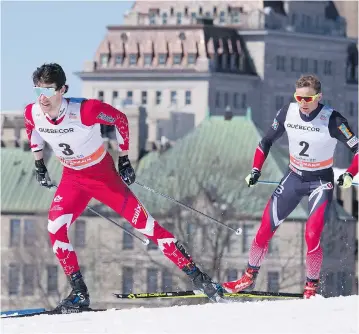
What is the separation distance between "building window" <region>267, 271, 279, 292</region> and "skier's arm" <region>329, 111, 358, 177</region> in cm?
4699

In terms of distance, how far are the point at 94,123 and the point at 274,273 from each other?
2177 inches

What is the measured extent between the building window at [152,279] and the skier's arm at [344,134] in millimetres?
52282

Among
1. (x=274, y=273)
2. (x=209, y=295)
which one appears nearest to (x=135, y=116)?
(x=274, y=273)

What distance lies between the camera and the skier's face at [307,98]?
19.3 m

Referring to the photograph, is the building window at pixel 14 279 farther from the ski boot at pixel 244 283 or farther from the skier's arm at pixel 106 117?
the skier's arm at pixel 106 117

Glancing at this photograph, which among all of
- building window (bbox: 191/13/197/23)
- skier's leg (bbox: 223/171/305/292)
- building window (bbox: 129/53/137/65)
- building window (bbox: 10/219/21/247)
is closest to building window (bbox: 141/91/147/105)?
building window (bbox: 129/53/137/65)

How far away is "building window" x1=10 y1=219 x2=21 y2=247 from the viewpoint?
8950 centimetres

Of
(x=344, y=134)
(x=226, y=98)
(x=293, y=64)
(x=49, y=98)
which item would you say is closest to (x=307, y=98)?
(x=344, y=134)

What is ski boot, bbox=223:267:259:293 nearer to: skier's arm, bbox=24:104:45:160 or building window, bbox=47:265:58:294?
skier's arm, bbox=24:104:45:160

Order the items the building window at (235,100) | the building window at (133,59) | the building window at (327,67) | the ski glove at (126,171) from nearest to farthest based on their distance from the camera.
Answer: the ski glove at (126,171)
the building window at (235,100)
the building window at (133,59)
the building window at (327,67)

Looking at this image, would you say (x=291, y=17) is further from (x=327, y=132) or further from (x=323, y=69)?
(x=327, y=132)

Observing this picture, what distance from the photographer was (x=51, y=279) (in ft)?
264

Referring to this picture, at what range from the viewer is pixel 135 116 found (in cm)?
10312

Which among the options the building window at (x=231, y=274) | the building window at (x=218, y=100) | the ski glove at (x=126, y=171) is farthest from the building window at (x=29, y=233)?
the ski glove at (x=126, y=171)
